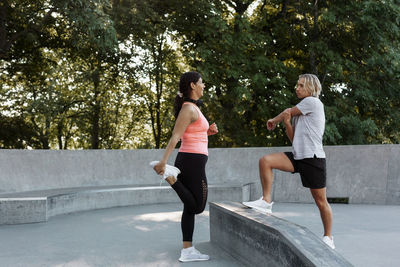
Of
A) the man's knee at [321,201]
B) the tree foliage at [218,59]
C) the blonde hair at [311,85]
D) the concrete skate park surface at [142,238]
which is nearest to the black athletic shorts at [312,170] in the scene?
the man's knee at [321,201]

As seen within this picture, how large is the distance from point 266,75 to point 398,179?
383 inches

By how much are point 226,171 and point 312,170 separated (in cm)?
644

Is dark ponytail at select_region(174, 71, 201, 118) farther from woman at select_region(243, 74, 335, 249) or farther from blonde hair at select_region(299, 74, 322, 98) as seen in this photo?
blonde hair at select_region(299, 74, 322, 98)

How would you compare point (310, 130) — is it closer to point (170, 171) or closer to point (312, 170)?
point (312, 170)

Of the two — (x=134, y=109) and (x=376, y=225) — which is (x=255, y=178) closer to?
(x=376, y=225)

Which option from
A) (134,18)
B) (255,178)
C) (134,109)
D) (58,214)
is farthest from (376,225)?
(134,109)

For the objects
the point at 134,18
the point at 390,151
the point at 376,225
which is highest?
the point at 134,18

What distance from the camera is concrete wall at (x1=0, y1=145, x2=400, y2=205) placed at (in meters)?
9.77

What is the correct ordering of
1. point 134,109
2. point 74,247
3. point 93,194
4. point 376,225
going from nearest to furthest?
point 74,247 < point 376,225 < point 93,194 < point 134,109

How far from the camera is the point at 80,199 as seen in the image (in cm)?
877

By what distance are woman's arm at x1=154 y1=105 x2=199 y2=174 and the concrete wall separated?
5.82 metres

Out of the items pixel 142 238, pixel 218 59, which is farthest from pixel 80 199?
pixel 218 59

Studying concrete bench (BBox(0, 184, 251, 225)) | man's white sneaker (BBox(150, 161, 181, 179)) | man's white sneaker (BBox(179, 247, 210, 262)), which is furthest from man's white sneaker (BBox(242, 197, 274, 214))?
concrete bench (BBox(0, 184, 251, 225))

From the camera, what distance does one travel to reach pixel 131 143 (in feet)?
90.1
